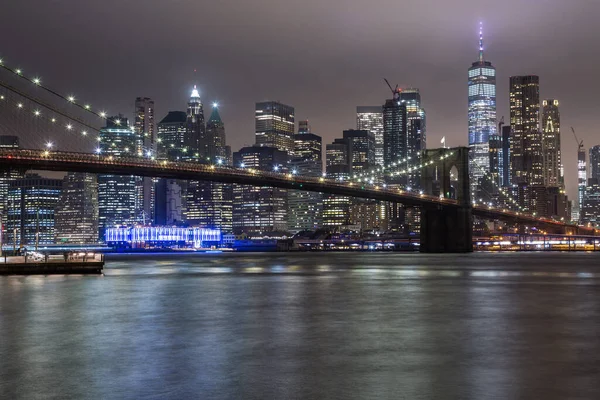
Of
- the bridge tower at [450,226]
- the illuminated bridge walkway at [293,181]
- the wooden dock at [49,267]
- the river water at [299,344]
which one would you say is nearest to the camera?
the river water at [299,344]

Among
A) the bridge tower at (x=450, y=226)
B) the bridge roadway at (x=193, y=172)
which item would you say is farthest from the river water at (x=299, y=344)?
the bridge tower at (x=450, y=226)

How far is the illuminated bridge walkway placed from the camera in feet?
230

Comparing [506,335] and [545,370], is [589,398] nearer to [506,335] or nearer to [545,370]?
[545,370]

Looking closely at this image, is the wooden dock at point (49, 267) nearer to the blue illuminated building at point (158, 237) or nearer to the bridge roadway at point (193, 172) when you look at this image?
the bridge roadway at point (193, 172)

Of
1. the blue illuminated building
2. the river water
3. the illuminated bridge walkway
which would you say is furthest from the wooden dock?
the blue illuminated building

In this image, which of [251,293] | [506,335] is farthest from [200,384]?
[251,293]

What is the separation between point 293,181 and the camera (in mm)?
91812

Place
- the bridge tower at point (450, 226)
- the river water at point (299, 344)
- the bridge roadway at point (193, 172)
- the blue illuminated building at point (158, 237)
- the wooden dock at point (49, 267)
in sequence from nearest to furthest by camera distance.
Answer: the river water at point (299, 344), the wooden dock at point (49, 267), the bridge roadway at point (193, 172), the bridge tower at point (450, 226), the blue illuminated building at point (158, 237)

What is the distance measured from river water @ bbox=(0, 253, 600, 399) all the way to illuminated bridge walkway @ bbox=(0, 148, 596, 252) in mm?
36450

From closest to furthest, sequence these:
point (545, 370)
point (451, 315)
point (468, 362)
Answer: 1. point (545, 370)
2. point (468, 362)
3. point (451, 315)

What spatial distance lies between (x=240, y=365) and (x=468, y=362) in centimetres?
453

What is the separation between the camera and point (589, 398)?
12.2 m

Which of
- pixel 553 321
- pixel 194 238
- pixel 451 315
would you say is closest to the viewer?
pixel 553 321

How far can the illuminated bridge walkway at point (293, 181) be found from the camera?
2763 inches
